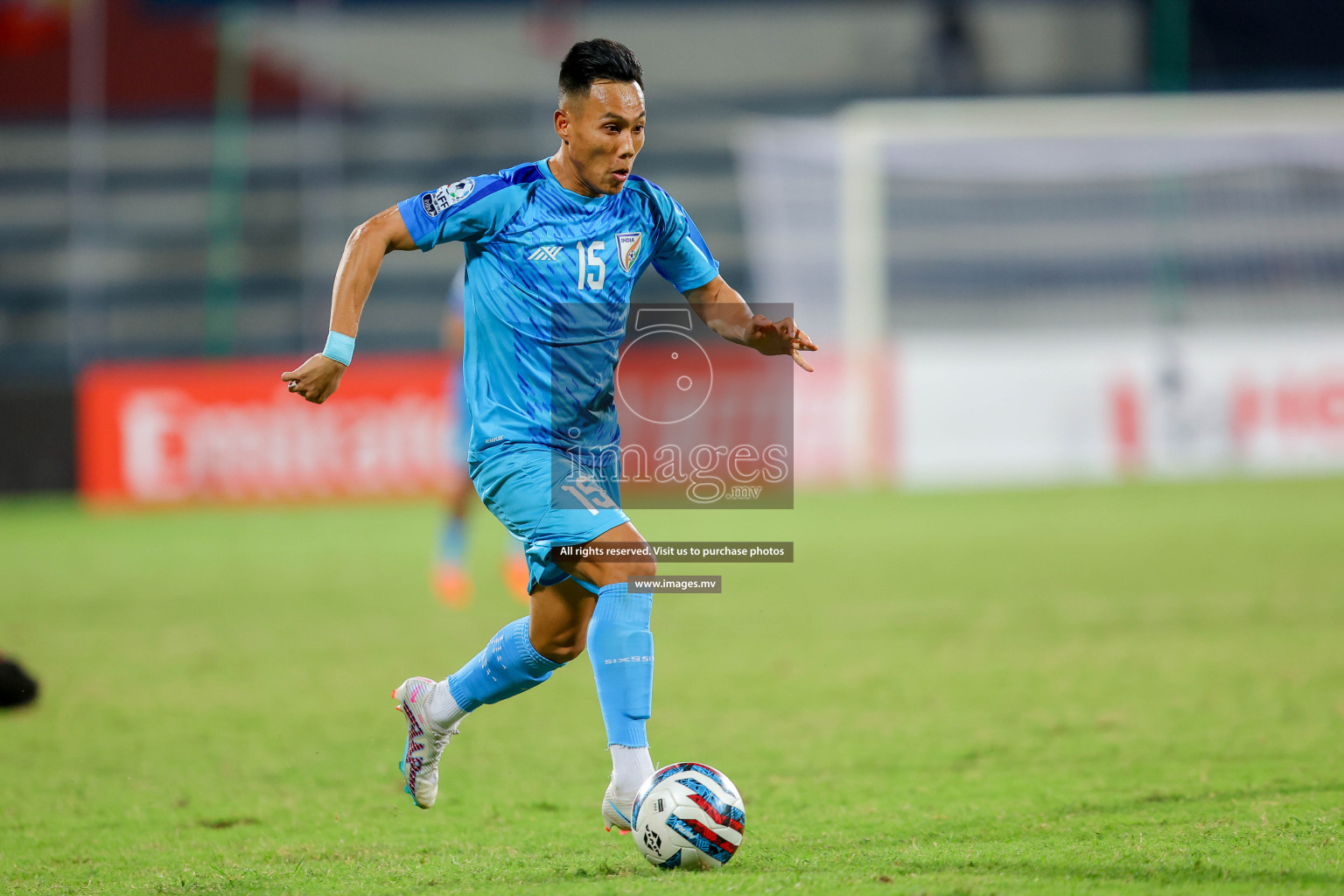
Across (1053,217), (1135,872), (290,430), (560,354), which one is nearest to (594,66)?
(560,354)

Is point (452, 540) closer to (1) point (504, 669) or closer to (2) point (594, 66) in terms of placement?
(1) point (504, 669)

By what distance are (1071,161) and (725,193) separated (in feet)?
17.3

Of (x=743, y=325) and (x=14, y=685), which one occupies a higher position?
(x=743, y=325)

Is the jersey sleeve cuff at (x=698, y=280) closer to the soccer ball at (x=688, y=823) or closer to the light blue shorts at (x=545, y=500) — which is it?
the light blue shorts at (x=545, y=500)

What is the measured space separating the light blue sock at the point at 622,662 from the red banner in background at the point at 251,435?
11.4 m

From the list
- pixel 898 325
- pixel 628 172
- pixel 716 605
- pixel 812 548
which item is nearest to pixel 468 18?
pixel 898 325

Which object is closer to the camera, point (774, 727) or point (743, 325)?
point (743, 325)

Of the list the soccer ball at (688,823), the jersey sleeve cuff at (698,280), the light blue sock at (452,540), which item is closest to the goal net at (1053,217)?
the light blue sock at (452,540)

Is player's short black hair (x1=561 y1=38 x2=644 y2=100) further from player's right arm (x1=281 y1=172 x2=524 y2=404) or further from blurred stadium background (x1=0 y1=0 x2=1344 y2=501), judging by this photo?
blurred stadium background (x1=0 y1=0 x2=1344 y2=501)

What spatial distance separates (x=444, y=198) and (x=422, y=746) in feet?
4.74

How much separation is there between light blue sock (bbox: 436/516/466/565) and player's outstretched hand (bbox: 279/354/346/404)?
211 inches

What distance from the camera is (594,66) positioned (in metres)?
3.55

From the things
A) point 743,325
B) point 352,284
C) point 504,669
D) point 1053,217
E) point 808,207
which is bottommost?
point 504,669

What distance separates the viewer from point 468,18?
2183 cm
